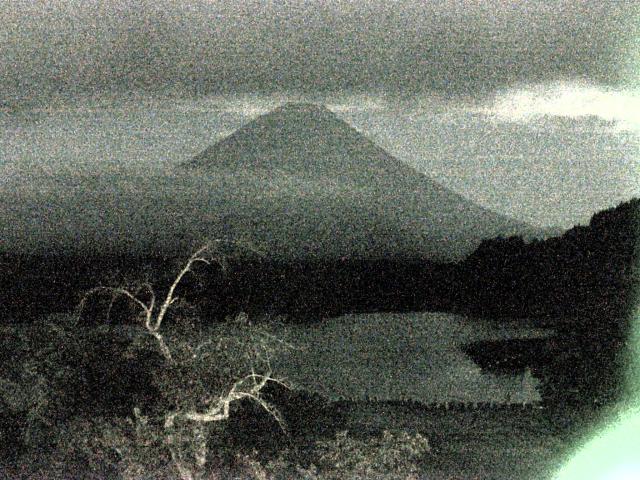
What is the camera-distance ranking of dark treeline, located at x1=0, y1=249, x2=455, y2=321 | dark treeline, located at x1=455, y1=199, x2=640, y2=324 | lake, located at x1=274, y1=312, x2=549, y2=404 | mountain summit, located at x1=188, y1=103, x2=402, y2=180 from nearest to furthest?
dark treeline, located at x1=0, y1=249, x2=455, y2=321, lake, located at x1=274, y1=312, x2=549, y2=404, dark treeline, located at x1=455, y1=199, x2=640, y2=324, mountain summit, located at x1=188, y1=103, x2=402, y2=180

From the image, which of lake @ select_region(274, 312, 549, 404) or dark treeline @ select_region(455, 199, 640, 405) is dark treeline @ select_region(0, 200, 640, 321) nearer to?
dark treeline @ select_region(455, 199, 640, 405)

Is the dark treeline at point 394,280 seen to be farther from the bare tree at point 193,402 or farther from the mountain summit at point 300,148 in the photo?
the mountain summit at point 300,148

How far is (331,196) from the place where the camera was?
563 inches

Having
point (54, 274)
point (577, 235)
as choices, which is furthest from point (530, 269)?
point (54, 274)

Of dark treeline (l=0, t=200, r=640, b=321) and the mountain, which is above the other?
the mountain

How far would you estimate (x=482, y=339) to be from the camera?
13219mm

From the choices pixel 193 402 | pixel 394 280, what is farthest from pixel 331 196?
pixel 193 402

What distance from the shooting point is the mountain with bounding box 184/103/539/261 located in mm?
12727

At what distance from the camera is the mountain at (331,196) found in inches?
501

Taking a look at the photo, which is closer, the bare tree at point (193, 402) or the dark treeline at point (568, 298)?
the bare tree at point (193, 402)

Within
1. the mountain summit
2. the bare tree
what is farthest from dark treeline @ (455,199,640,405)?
the bare tree

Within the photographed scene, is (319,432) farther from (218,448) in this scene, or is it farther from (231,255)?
(231,255)

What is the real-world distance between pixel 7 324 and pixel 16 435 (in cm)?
167

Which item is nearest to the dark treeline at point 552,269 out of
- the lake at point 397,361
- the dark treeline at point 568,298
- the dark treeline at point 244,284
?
the dark treeline at point 568,298
